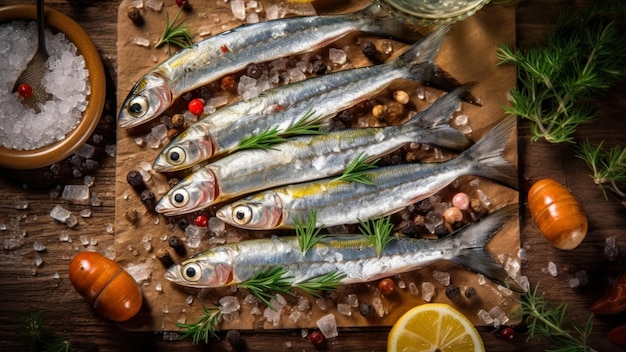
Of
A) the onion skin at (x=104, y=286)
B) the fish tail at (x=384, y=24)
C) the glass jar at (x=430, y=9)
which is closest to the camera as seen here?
the glass jar at (x=430, y=9)

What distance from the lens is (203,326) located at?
11.4ft

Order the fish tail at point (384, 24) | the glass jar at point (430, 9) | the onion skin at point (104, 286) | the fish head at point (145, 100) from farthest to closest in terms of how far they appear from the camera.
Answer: the fish tail at point (384, 24) < the fish head at point (145, 100) < the onion skin at point (104, 286) < the glass jar at point (430, 9)

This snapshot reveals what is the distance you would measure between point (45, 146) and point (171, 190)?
646mm

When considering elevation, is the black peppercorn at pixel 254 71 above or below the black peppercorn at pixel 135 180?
above

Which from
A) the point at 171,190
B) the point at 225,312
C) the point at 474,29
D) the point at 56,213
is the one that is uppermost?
the point at 474,29

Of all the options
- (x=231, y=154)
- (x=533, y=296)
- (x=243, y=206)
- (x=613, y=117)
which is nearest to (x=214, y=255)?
(x=243, y=206)

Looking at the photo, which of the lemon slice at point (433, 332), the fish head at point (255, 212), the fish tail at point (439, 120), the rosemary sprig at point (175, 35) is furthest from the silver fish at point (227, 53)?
the lemon slice at point (433, 332)

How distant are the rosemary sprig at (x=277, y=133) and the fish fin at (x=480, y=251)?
2.74 feet

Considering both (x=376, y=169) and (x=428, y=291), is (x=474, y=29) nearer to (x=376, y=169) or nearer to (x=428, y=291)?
(x=376, y=169)

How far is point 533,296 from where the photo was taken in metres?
3.51

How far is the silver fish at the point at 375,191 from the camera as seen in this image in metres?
3.43

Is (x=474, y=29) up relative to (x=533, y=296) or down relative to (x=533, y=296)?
up

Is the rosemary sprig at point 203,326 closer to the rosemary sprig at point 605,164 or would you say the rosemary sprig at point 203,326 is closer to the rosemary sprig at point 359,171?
the rosemary sprig at point 359,171

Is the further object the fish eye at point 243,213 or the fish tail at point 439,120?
Answer: the fish tail at point 439,120
